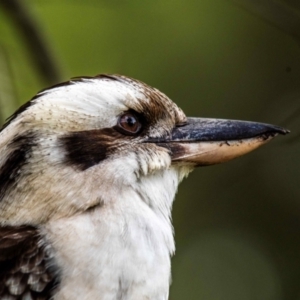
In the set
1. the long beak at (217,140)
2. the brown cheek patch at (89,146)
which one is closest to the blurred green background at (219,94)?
the long beak at (217,140)

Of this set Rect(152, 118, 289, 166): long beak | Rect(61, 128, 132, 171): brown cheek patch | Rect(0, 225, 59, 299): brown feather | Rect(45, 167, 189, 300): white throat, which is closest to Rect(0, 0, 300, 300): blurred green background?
Rect(152, 118, 289, 166): long beak

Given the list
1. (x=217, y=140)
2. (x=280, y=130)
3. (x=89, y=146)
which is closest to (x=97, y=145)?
(x=89, y=146)

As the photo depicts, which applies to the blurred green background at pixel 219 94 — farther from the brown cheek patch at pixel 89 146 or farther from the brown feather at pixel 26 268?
the brown feather at pixel 26 268

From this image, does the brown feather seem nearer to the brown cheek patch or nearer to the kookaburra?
the kookaburra

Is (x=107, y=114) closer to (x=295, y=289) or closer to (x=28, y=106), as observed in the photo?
(x=28, y=106)

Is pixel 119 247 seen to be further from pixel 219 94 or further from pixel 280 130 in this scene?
pixel 219 94

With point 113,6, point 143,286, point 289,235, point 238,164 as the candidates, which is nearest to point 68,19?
point 113,6
